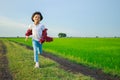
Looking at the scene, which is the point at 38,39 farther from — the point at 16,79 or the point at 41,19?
the point at 16,79

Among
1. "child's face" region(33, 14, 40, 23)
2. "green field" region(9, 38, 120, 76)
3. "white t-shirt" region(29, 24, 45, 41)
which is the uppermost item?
A: "child's face" region(33, 14, 40, 23)

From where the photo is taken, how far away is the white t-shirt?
1002cm

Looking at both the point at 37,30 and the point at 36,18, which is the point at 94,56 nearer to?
the point at 37,30

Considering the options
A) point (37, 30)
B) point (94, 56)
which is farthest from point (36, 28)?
point (94, 56)

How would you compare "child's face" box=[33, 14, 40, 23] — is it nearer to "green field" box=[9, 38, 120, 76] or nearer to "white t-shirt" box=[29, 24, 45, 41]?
"white t-shirt" box=[29, 24, 45, 41]

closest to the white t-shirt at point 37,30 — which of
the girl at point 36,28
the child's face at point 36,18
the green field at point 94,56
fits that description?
the girl at point 36,28

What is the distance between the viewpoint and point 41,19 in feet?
33.4

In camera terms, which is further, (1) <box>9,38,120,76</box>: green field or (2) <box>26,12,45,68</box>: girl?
(1) <box>9,38,120,76</box>: green field

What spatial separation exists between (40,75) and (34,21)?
8.12 feet

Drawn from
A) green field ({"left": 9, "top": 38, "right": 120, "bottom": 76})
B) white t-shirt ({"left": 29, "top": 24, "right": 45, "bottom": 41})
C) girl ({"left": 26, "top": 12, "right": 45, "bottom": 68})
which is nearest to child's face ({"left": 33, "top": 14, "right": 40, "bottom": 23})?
girl ({"left": 26, "top": 12, "right": 45, "bottom": 68})

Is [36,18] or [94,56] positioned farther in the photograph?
[94,56]

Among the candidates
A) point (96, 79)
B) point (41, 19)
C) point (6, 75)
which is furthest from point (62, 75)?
point (41, 19)

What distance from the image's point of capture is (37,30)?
1001 centimetres

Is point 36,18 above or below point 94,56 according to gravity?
above
